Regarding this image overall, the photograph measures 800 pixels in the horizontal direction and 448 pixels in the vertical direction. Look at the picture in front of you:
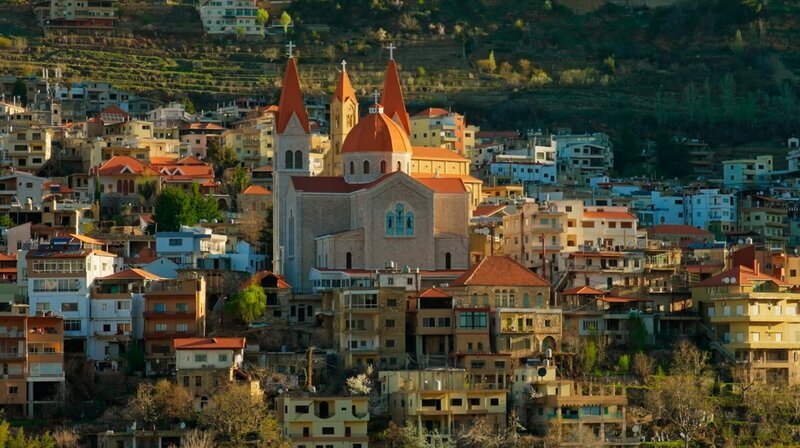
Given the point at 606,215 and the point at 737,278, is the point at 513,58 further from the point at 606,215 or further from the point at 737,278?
the point at 737,278

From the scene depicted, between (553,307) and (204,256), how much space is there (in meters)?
15.8

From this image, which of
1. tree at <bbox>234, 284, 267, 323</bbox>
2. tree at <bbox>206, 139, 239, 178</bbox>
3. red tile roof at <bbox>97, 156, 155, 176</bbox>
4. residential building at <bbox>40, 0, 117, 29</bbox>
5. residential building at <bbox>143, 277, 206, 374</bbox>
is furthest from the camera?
residential building at <bbox>40, 0, 117, 29</bbox>

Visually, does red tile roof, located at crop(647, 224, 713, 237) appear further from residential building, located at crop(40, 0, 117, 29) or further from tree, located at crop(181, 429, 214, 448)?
residential building, located at crop(40, 0, 117, 29)

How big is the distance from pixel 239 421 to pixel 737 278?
20746 millimetres

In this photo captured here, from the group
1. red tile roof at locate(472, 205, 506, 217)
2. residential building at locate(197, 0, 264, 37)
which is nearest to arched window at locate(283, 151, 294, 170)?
red tile roof at locate(472, 205, 506, 217)

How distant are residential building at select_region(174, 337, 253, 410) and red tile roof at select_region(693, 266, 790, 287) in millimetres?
18680

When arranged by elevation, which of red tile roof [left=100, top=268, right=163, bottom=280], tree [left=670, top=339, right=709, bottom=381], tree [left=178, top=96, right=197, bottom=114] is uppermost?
tree [left=178, top=96, right=197, bottom=114]

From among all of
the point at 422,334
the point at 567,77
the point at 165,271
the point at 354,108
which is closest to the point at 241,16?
the point at 567,77

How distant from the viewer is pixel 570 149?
128500 millimetres

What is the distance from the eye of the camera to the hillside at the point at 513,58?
139125 mm

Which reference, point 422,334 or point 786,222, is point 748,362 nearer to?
point 422,334

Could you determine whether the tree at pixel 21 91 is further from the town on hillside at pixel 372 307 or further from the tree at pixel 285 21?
the tree at pixel 285 21

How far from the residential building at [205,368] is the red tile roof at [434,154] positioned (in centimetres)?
3023

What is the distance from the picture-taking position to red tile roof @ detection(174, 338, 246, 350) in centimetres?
8181
